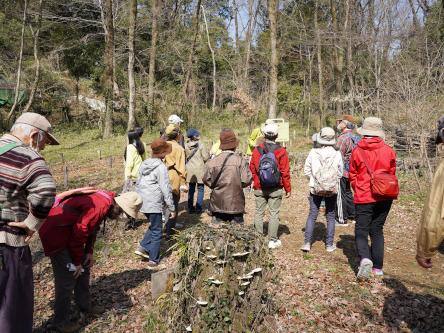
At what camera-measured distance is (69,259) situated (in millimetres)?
3836

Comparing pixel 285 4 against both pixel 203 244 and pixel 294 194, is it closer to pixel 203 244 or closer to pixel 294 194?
pixel 294 194

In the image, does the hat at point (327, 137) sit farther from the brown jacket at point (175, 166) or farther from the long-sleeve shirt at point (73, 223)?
the long-sleeve shirt at point (73, 223)

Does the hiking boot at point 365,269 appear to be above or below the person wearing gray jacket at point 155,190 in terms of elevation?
below

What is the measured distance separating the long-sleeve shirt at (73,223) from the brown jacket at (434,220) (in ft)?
9.29

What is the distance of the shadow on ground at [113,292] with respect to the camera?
4.23 m

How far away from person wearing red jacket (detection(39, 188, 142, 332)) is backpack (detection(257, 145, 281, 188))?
2.08 metres

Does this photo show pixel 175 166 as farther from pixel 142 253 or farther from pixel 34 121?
pixel 34 121

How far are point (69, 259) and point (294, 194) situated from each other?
25.1ft

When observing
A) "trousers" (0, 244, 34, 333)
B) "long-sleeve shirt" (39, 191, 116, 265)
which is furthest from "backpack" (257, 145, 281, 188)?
"trousers" (0, 244, 34, 333)

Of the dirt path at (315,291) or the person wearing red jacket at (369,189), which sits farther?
the person wearing red jacket at (369,189)

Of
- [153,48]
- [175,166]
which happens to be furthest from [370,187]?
[153,48]

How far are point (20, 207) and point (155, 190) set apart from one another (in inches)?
104

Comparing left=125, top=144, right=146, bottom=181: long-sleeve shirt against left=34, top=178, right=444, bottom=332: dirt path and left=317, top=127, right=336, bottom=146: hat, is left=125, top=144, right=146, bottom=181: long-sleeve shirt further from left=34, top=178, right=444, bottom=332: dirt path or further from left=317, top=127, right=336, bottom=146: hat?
left=317, top=127, right=336, bottom=146: hat

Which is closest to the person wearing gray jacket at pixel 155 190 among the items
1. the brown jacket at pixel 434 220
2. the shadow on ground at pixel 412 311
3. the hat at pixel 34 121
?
the hat at pixel 34 121
